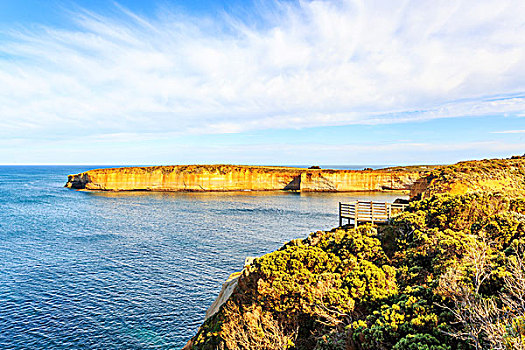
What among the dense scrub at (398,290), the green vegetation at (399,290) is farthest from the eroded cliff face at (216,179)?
the green vegetation at (399,290)

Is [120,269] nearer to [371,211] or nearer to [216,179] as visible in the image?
[371,211]

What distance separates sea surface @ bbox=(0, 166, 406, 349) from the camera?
61.4 ft

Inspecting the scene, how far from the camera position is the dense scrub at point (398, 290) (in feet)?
27.4

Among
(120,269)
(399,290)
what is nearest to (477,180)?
(399,290)

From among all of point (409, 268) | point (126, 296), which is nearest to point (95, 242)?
point (126, 296)

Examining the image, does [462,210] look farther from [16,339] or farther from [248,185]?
[248,185]

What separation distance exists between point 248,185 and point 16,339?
8797 cm

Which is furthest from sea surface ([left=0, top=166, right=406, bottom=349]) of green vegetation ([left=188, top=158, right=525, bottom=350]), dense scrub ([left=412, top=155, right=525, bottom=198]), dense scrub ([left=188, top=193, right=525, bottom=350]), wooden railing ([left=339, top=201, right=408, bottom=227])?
dense scrub ([left=412, top=155, right=525, bottom=198])

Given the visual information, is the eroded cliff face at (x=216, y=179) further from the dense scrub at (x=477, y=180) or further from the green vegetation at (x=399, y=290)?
the green vegetation at (x=399, y=290)

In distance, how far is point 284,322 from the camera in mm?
12141

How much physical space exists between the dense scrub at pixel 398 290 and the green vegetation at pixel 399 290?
0.03m

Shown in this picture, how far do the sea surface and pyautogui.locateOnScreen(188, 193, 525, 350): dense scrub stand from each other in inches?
262

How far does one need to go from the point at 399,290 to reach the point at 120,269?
23566 mm

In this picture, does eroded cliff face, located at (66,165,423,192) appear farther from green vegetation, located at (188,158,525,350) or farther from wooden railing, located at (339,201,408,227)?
green vegetation, located at (188,158,525,350)
